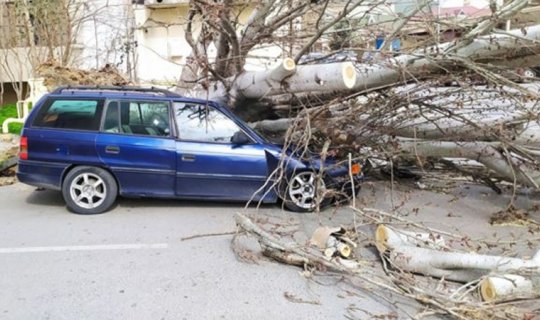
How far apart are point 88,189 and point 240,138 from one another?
2.07 m

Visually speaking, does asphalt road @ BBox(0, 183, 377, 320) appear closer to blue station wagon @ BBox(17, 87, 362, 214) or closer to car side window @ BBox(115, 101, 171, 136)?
blue station wagon @ BBox(17, 87, 362, 214)

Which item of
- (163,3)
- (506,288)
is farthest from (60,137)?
(163,3)

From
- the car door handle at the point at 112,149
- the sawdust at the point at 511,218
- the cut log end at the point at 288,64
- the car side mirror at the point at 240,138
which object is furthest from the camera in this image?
the car side mirror at the point at 240,138

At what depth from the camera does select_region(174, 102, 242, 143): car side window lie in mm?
6480

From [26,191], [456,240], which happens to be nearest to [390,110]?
[456,240]

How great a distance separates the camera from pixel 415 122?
678 centimetres

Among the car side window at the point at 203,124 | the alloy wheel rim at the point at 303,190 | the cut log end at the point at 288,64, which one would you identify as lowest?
the alloy wheel rim at the point at 303,190

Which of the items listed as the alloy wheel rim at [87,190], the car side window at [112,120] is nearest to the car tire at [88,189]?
the alloy wheel rim at [87,190]

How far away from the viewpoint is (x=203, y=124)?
6.52 meters

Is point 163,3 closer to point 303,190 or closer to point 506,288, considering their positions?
point 303,190

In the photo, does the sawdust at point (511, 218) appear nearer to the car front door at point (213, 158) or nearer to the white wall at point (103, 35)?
the car front door at point (213, 158)

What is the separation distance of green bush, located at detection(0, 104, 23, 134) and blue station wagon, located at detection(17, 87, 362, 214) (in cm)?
676

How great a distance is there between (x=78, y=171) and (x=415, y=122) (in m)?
4.53

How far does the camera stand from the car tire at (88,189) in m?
6.38
